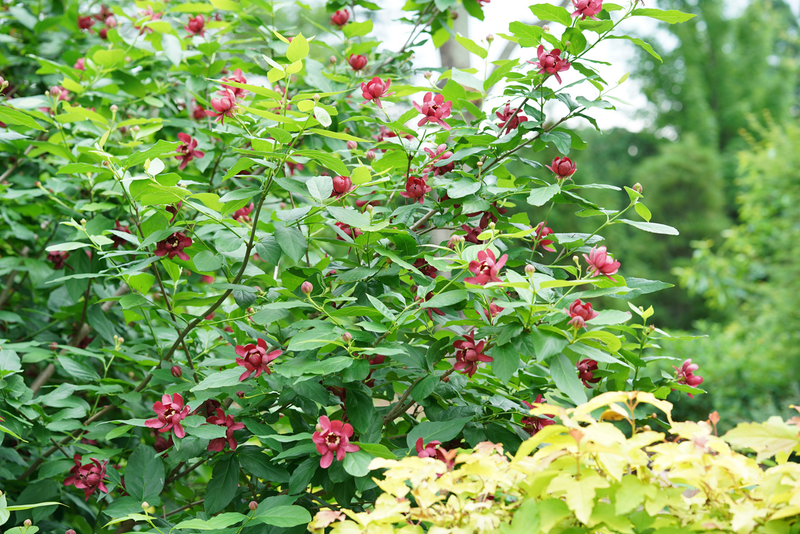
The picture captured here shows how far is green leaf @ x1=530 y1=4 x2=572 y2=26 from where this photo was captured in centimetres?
138

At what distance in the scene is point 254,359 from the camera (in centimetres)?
130

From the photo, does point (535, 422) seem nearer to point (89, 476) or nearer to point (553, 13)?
point (553, 13)

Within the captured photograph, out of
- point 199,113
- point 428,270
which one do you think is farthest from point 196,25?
point 428,270

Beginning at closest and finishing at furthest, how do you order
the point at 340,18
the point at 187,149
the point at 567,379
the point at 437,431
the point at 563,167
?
the point at 567,379
the point at 437,431
the point at 563,167
the point at 187,149
the point at 340,18

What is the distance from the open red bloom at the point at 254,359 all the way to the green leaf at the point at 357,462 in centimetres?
26

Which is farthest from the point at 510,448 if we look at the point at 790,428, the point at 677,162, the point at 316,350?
the point at 677,162

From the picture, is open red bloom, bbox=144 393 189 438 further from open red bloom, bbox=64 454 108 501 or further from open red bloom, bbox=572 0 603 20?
open red bloom, bbox=572 0 603 20

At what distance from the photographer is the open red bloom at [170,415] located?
134cm

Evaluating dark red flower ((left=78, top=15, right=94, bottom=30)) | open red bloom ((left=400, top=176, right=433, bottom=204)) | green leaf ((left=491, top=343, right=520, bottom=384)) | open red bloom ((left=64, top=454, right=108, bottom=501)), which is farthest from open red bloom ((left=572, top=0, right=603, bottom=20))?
dark red flower ((left=78, top=15, right=94, bottom=30))

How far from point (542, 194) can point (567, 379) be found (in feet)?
1.44

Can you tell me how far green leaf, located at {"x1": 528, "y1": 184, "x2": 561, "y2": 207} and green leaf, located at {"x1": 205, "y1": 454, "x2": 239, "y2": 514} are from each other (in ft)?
3.09

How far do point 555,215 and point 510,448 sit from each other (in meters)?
10.9

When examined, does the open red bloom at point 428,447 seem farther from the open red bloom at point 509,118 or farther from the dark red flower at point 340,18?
the dark red flower at point 340,18

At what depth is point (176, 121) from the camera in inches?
80.0
